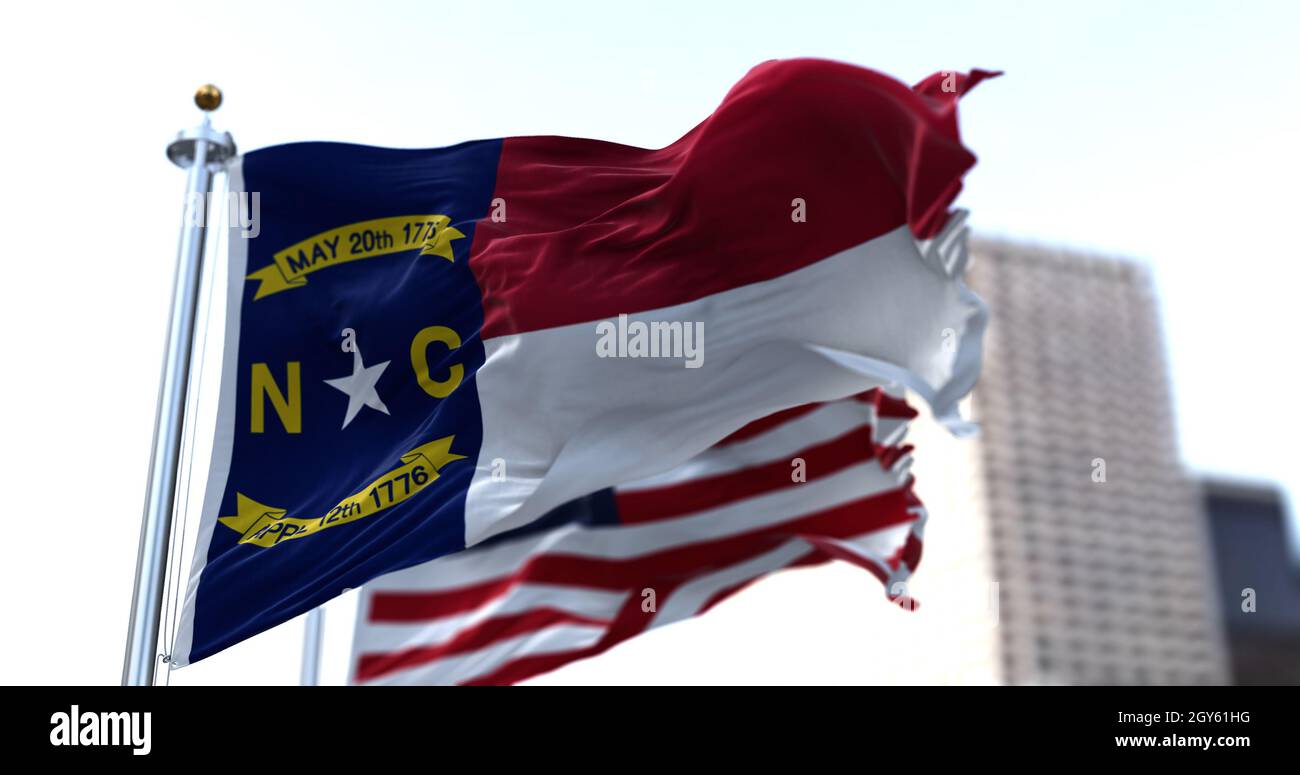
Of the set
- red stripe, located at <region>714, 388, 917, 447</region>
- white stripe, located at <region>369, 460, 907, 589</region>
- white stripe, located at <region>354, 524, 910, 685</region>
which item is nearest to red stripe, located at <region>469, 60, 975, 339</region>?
red stripe, located at <region>714, 388, 917, 447</region>

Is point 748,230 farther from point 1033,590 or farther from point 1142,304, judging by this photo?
point 1142,304

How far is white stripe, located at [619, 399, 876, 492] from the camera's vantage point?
933 centimetres

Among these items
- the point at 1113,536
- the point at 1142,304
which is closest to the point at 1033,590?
the point at 1113,536

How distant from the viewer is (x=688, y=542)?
9.51 metres

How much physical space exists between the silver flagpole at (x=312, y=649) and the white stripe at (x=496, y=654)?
444mm

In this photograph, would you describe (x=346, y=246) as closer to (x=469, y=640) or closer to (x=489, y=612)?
(x=489, y=612)

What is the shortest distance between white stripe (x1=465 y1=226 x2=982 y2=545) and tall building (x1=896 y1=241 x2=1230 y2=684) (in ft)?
350

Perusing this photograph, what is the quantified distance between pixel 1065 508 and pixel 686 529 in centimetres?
12271

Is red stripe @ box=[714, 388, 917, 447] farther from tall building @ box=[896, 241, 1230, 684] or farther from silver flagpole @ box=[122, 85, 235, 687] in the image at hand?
tall building @ box=[896, 241, 1230, 684]

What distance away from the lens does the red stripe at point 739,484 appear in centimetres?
931

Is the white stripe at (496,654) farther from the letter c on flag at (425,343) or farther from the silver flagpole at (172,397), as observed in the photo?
the silver flagpole at (172,397)

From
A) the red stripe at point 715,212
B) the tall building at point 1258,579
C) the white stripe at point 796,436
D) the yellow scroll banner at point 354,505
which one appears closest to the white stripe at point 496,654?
the white stripe at point 796,436

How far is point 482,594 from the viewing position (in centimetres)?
989
